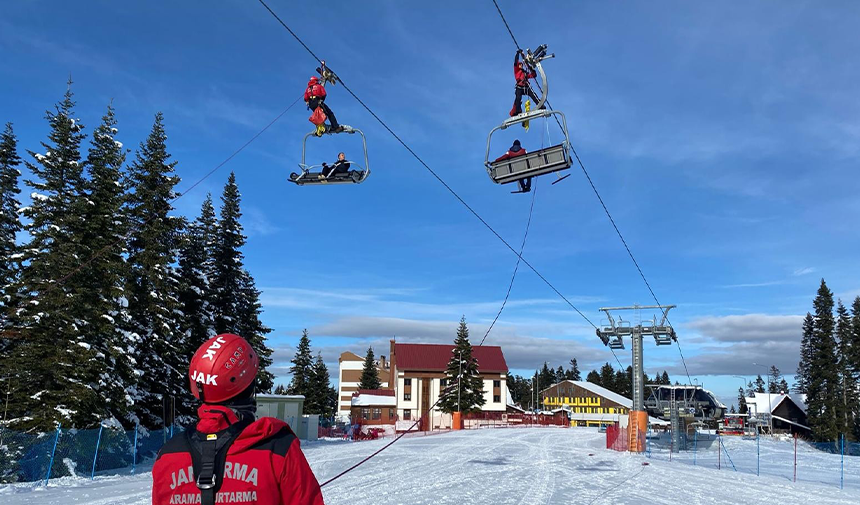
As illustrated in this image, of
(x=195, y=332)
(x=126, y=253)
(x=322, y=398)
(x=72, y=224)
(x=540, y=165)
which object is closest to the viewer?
(x=540, y=165)

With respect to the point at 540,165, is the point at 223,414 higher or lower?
lower

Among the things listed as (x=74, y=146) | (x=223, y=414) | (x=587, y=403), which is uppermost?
(x=74, y=146)

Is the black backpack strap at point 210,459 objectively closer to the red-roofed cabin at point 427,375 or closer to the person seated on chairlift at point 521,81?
the person seated on chairlift at point 521,81

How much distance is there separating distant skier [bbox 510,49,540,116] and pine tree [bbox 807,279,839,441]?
6258 cm

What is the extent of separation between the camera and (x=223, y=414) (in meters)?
2.56

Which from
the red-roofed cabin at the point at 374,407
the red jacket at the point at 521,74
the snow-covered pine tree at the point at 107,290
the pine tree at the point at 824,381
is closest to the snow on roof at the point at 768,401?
the pine tree at the point at 824,381

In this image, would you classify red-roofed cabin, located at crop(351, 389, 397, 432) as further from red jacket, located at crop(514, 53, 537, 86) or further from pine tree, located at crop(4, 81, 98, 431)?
red jacket, located at crop(514, 53, 537, 86)

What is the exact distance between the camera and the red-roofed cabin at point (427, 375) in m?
84.4

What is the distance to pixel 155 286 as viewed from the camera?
28078mm

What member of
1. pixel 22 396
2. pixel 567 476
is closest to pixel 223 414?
pixel 567 476

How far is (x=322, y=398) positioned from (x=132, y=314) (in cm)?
4428

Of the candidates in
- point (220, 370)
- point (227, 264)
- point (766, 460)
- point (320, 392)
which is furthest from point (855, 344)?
point (220, 370)

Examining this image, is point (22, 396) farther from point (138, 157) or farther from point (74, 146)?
point (138, 157)

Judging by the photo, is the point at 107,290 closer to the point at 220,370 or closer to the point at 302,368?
the point at 220,370
